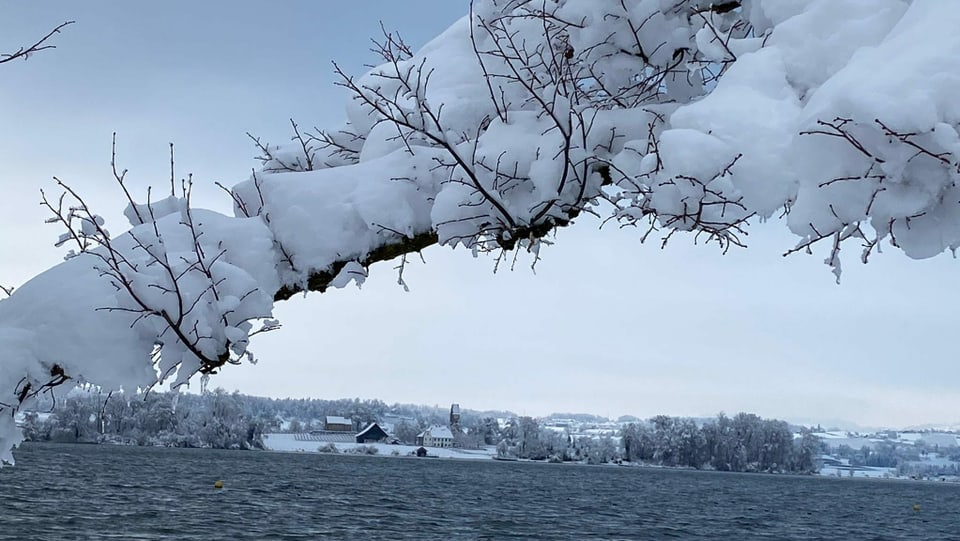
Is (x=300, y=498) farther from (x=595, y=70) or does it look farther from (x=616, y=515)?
(x=595, y=70)

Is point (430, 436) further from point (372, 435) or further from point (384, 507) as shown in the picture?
point (384, 507)

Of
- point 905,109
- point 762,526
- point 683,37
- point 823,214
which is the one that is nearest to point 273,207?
point 683,37

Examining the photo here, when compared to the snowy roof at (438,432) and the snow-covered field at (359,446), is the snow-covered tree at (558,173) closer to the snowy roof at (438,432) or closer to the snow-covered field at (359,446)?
the snow-covered field at (359,446)

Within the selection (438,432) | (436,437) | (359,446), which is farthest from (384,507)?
→ (438,432)

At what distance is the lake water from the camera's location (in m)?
42.5

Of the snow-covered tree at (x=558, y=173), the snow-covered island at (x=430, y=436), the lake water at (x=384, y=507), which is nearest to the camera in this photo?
the snow-covered tree at (x=558, y=173)

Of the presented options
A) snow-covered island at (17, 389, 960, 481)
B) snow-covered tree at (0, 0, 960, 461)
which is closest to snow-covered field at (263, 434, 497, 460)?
snow-covered island at (17, 389, 960, 481)

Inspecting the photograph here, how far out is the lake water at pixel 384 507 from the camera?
4247 centimetres

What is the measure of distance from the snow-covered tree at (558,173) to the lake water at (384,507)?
36.4 metres

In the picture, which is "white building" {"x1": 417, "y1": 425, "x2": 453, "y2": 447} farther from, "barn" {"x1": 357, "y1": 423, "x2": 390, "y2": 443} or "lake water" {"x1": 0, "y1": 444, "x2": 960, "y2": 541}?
"lake water" {"x1": 0, "y1": 444, "x2": 960, "y2": 541}

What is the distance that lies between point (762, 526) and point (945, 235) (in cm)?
6468

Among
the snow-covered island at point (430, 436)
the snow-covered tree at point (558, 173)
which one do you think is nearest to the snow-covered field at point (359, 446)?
the snow-covered island at point (430, 436)

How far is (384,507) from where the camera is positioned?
57.3 meters

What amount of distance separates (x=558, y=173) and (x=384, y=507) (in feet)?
187
